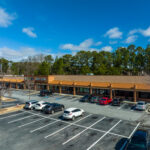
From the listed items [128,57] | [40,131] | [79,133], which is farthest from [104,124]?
[128,57]

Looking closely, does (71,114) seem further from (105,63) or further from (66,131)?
(105,63)

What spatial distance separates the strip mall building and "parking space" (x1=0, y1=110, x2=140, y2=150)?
1390 centimetres

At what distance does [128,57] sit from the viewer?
6744 centimetres

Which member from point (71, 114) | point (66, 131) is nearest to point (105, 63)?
point (71, 114)

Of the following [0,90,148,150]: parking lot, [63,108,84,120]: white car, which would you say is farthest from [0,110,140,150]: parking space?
[63,108,84,120]: white car

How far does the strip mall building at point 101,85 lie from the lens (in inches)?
1246

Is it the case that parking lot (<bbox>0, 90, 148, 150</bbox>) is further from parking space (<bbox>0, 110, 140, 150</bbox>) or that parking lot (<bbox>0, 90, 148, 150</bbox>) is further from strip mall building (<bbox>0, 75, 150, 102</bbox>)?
strip mall building (<bbox>0, 75, 150, 102</bbox>)

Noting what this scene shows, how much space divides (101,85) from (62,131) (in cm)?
2208

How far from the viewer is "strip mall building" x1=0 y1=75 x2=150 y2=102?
3164cm

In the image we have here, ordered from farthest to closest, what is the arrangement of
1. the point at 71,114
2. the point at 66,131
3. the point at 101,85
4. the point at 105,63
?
the point at 105,63 → the point at 101,85 → the point at 71,114 → the point at 66,131

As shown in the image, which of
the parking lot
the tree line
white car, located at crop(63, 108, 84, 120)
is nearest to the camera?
the parking lot

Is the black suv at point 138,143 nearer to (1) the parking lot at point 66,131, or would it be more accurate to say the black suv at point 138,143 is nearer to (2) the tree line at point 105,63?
(1) the parking lot at point 66,131

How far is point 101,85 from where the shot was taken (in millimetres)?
35969

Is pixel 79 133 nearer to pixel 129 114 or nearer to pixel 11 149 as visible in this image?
pixel 11 149
